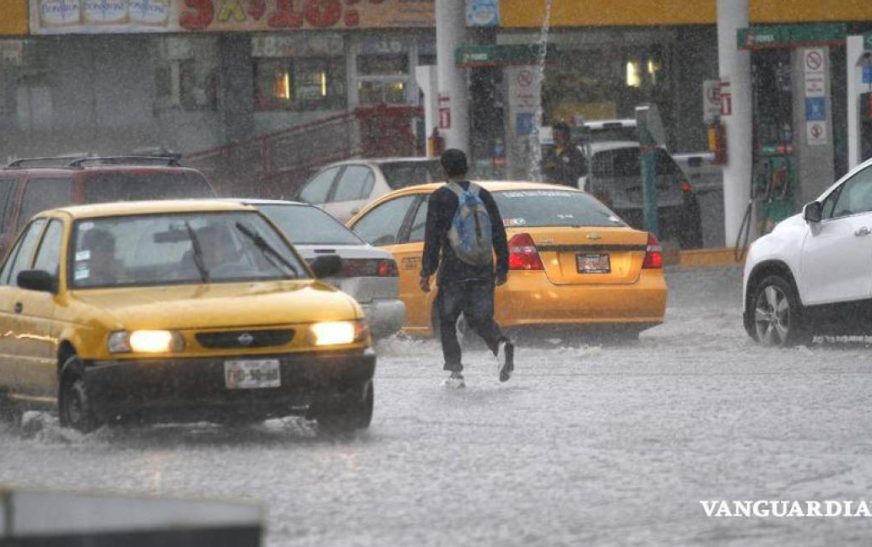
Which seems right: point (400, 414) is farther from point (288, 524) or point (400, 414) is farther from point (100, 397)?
point (288, 524)

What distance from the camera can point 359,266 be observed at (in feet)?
59.8

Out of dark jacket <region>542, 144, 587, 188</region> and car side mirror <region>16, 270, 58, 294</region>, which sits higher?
dark jacket <region>542, 144, 587, 188</region>

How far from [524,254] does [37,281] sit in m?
6.98

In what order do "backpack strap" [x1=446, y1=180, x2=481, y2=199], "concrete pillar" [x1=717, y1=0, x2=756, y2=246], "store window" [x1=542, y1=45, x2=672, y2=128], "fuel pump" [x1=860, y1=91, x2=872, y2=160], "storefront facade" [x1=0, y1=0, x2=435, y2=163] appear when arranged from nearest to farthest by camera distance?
1. "backpack strap" [x1=446, y1=180, x2=481, y2=199]
2. "fuel pump" [x1=860, y1=91, x2=872, y2=160]
3. "concrete pillar" [x1=717, y1=0, x2=756, y2=246]
4. "storefront facade" [x1=0, y1=0, x2=435, y2=163]
5. "store window" [x1=542, y1=45, x2=672, y2=128]

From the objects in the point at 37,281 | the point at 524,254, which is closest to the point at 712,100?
the point at 524,254

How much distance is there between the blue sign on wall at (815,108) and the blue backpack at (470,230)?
14.4m

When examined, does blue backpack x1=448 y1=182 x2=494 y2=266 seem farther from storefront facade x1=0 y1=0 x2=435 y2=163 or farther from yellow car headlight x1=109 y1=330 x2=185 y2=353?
storefront facade x1=0 y1=0 x2=435 y2=163

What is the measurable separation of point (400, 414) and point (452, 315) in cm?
220

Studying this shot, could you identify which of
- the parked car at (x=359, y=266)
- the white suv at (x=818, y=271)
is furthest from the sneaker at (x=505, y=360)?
the white suv at (x=818, y=271)

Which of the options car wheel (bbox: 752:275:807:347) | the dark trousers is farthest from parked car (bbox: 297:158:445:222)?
the dark trousers

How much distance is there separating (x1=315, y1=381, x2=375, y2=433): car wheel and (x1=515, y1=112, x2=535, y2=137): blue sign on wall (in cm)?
2052

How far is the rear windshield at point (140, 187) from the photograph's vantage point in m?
19.3

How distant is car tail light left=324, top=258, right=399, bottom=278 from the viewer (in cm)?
1820

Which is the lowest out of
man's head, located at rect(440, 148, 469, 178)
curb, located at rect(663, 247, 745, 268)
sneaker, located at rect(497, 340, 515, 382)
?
curb, located at rect(663, 247, 745, 268)
